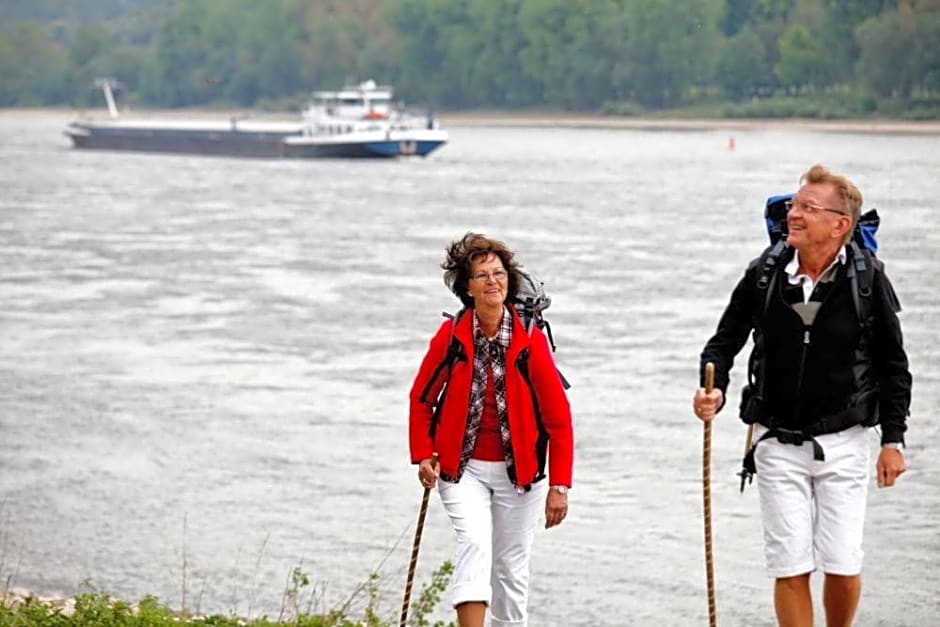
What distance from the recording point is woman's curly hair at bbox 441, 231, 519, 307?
6.23m

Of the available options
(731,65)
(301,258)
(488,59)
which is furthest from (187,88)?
(301,258)

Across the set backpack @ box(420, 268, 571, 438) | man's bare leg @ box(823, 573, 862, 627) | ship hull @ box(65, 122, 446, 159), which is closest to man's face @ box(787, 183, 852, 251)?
backpack @ box(420, 268, 571, 438)

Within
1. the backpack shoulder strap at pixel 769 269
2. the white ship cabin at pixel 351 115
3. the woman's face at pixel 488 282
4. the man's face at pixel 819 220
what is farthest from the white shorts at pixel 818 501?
the white ship cabin at pixel 351 115

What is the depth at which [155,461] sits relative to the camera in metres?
15.1

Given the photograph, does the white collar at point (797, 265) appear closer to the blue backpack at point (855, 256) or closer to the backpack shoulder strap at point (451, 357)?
the blue backpack at point (855, 256)

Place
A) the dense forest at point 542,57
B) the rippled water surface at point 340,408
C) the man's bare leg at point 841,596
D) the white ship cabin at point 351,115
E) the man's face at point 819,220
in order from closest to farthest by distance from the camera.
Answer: the man's face at point 819,220
the man's bare leg at point 841,596
the rippled water surface at point 340,408
the white ship cabin at point 351,115
the dense forest at point 542,57

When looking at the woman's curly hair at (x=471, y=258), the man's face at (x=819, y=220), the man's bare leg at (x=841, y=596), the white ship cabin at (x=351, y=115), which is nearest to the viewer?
the man's face at (x=819, y=220)

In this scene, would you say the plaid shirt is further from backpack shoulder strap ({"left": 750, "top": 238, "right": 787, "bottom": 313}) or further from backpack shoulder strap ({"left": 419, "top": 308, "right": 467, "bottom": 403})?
backpack shoulder strap ({"left": 750, "top": 238, "right": 787, "bottom": 313})

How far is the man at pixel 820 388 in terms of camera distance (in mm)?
6008

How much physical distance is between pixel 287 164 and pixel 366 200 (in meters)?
24.5

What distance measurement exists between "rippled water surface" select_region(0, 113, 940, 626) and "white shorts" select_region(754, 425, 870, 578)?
425cm


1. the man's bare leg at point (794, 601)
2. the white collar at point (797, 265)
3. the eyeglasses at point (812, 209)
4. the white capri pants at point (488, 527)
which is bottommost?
the man's bare leg at point (794, 601)

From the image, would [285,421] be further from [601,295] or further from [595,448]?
[601,295]

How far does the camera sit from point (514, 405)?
619 cm
